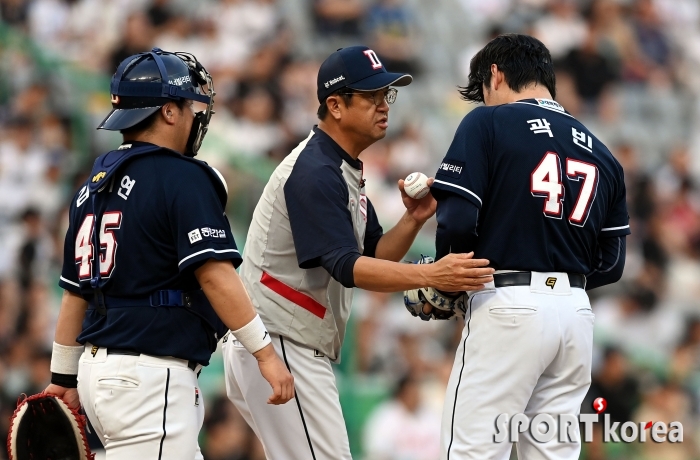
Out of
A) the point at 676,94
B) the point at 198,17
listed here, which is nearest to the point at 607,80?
the point at 676,94

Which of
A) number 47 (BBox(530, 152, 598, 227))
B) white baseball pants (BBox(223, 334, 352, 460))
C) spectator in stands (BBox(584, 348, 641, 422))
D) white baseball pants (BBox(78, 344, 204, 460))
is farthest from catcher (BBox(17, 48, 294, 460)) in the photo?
spectator in stands (BBox(584, 348, 641, 422))

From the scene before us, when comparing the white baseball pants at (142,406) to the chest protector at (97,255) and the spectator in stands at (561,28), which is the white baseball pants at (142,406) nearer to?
the chest protector at (97,255)

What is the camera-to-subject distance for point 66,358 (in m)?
3.79

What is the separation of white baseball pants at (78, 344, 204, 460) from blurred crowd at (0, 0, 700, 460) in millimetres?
4376

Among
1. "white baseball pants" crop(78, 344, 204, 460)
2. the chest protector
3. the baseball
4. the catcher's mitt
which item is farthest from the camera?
the baseball

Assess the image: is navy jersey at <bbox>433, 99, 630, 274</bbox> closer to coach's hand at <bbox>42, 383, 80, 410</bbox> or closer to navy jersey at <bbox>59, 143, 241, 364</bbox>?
navy jersey at <bbox>59, 143, 241, 364</bbox>

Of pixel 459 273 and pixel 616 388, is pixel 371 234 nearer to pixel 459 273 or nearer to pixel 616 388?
pixel 459 273

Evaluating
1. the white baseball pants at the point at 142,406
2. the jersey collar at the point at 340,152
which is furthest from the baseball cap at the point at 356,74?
the white baseball pants at the point at 142,406

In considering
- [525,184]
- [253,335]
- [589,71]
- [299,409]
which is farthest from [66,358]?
[589,71]

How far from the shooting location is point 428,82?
11070mm

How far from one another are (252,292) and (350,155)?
73 cm

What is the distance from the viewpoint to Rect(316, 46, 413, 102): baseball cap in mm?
4133

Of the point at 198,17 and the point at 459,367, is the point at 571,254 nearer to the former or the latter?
the point at 459,367

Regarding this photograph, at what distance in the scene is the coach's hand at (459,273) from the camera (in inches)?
143
